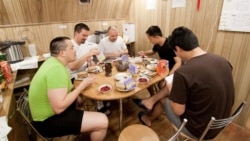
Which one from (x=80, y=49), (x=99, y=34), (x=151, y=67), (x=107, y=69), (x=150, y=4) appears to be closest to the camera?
(x=107, y=69)

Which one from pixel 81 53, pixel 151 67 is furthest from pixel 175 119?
pixel 81 53

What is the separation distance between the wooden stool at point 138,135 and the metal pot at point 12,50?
2.16m

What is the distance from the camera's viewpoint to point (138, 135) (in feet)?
4.24

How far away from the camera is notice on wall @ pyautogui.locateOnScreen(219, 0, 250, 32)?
1.79m

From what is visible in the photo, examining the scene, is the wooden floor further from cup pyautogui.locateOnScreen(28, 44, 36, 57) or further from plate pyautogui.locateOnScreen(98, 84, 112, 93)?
cup pyautogui.locateOnScreen(28, 44, 36, 57)

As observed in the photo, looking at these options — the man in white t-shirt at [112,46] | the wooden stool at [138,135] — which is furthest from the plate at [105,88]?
the man in white t-shirt at [112,46]

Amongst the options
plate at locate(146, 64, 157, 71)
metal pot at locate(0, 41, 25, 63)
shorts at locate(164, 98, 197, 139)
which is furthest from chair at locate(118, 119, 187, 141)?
metal pot at locate(0, 41, 25, 63)

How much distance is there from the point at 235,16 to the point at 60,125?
91.9 inches

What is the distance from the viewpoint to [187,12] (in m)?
2.46

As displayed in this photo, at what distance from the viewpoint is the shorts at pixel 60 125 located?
134 cm

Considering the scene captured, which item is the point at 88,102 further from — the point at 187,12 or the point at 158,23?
the point at 187,12

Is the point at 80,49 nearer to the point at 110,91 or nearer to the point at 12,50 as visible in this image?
the point at 12,50

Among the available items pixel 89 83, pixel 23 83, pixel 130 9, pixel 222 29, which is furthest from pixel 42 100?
pixel 130 9

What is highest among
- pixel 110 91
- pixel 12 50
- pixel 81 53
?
pixel 12 50
